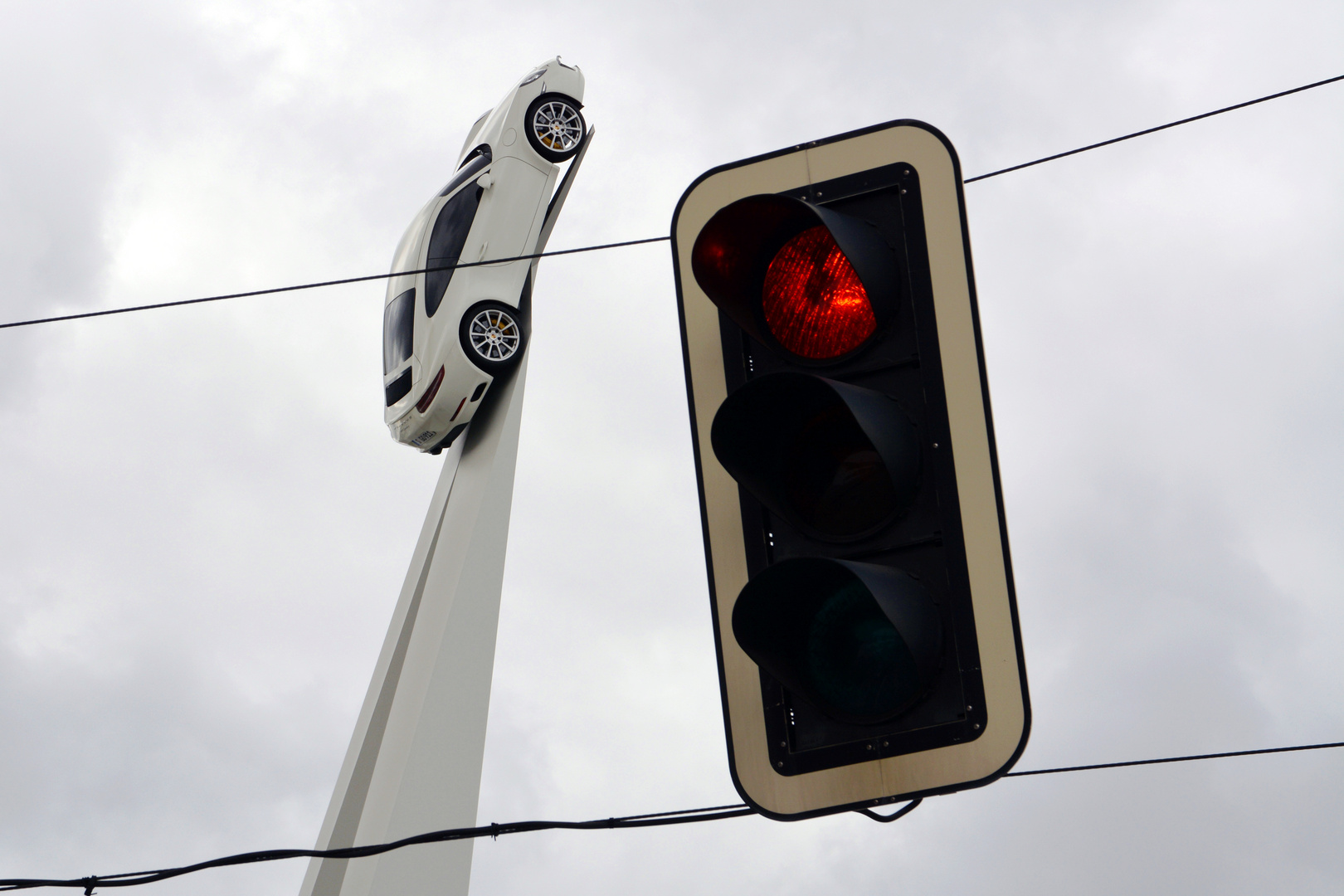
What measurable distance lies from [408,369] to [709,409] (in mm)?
10546

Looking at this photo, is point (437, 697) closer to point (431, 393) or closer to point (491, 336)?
point (431, 393)

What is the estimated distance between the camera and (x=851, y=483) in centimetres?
272

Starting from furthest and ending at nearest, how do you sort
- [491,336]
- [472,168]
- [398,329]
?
[472,168], [398,329], [491,336]

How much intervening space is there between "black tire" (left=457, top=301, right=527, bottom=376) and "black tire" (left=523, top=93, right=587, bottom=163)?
5.35ft

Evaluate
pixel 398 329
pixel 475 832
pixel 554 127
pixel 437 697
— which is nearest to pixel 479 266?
pixel 398 329

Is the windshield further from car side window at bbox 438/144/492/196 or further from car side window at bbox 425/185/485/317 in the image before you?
car side window at bbox 438/144/492/196

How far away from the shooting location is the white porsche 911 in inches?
501

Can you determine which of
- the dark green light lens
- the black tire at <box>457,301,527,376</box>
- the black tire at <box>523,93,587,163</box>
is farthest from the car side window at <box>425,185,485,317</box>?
the dark green light lens

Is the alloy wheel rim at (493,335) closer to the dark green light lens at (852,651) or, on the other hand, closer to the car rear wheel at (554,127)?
the car rear wheel at (554,127)

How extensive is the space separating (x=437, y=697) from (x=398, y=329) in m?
3.73

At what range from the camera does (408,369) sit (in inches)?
517

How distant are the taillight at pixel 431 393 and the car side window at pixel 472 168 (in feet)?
6.36

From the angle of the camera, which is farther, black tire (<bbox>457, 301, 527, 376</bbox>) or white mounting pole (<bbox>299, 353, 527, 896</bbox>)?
black tire (<bbox>457, 301, 527, 376</bbox>)

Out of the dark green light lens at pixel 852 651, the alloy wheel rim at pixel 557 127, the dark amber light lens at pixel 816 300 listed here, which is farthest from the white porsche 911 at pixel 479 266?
Answer: the dark green light lens at pixel 852 651
